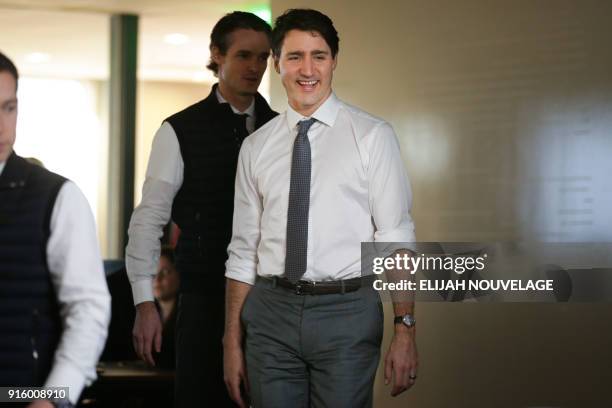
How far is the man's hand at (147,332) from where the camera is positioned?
8.48ft

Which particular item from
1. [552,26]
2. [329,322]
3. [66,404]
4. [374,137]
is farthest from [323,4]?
[66,404]

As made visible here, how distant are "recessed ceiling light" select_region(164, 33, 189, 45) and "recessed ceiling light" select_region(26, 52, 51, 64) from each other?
88 centimetres

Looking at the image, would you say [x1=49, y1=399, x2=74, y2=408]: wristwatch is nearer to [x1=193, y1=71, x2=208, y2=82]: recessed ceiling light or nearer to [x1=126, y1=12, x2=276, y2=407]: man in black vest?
[x1=126, y1=12, x2=276, y2=407]: man in black vest

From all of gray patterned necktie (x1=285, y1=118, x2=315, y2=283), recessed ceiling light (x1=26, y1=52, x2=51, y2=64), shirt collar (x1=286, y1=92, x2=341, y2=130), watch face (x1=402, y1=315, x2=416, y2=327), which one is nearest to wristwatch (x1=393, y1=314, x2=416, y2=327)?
watch face (x1=402, y1=315, x2=416, y2=327)

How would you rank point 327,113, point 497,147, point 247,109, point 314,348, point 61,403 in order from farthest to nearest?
point 497,147 → point 247,109 → point 327,113 → point 314,348 → point 61,403

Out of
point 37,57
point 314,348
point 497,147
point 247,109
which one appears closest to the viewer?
point 314,348

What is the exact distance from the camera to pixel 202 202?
2635 mm

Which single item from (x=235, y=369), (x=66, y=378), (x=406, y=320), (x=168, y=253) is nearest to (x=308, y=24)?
(x=406, y=320)

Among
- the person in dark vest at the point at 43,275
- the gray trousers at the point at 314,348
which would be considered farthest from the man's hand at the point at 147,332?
the person in dark vest at the point at 43,275

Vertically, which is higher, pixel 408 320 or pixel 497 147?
pixel 497 147

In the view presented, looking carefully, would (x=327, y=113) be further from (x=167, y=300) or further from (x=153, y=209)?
(x=167, y=300)

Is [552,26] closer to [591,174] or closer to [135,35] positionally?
[591,174]

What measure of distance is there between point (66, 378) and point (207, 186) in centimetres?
117

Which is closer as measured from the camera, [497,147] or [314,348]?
[314,348]
